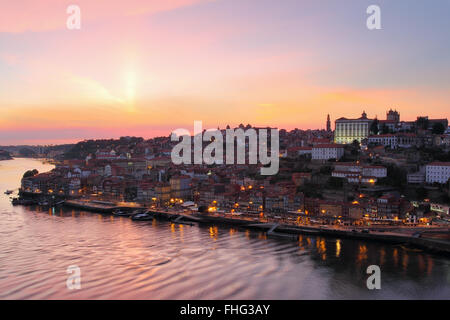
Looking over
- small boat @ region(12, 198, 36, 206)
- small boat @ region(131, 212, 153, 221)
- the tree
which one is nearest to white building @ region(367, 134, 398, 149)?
the tree

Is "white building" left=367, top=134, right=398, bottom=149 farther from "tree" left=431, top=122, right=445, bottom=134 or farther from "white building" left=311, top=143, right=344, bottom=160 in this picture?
"tree" left=431, top=122, right=445, bottom=134

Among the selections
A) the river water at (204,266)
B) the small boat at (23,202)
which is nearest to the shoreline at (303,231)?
the river water at (204,266)

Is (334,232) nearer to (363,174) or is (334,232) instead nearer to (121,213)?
(363,174)

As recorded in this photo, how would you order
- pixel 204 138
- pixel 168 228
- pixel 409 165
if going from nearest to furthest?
pixel 168 228 < pixel 409 165 < pixel 204 138

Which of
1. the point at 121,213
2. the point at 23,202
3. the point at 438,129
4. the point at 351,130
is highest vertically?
the point at 351,130

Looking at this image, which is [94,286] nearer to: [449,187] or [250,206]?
[250,206]

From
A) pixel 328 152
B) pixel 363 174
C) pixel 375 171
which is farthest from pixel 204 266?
pixel 328 152

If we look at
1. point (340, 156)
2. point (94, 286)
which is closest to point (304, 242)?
point (94, 286)

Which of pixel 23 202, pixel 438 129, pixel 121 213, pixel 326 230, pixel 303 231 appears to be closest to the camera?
pixel 326 230
